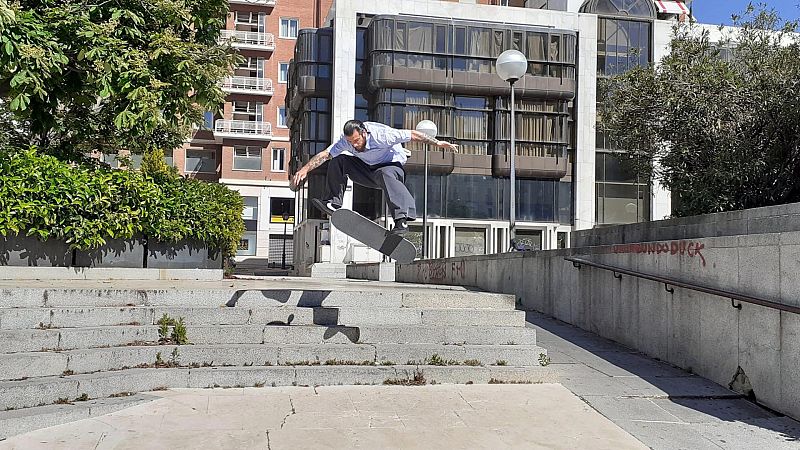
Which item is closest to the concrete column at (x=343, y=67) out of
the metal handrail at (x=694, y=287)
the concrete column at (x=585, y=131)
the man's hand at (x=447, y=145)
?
the concrete column at (x=585, y=131)

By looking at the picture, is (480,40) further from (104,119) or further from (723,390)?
(723,390)

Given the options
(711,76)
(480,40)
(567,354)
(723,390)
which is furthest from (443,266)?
(480,40)

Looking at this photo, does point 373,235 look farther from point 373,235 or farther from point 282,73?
point 282,73

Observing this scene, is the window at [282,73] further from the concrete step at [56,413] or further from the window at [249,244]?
the concrete step at [56,413]

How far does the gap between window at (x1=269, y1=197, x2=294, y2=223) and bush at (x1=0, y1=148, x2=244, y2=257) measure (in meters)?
43.2

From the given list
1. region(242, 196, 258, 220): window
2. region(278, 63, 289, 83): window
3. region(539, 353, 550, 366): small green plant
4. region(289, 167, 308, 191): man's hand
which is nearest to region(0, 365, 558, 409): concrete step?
region(539, 353, 550, 366): small green plant

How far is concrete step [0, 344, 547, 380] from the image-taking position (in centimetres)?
623

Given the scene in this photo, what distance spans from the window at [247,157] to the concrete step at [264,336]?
5069cm

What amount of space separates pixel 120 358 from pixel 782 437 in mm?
6292

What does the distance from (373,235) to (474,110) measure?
116 feet

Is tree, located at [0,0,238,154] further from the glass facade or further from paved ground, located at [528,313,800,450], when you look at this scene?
the glass facade

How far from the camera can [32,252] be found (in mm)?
11062

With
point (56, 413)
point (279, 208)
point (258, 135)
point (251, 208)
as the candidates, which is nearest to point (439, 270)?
point (56, 413)

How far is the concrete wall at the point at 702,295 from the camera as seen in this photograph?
6.41 m
